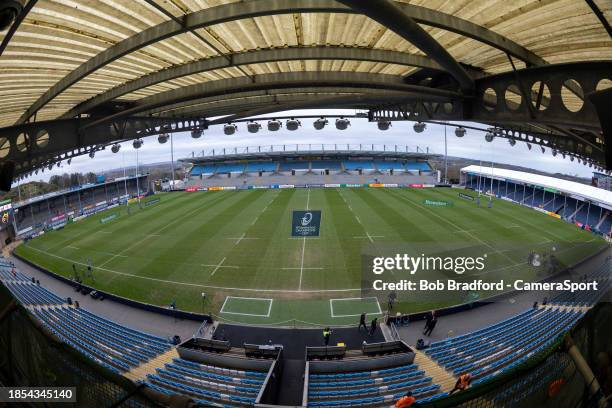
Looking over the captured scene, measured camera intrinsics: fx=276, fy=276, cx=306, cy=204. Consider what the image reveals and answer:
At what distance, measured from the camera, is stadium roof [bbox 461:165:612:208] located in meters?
29.2

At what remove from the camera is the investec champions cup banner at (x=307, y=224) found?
14781 mm

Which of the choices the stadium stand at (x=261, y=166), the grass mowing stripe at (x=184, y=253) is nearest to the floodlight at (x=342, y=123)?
the grass mowing stripe at (x=184, y=253)

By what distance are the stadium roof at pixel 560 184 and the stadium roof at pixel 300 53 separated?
30.0 meters

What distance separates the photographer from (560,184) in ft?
119

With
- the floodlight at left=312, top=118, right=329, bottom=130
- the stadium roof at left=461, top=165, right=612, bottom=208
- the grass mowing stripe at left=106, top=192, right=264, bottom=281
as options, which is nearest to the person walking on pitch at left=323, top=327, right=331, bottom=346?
the floodlight at left=312, top=118, right=329, bottom=130

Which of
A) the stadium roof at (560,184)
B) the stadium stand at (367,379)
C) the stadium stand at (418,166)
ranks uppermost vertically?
the stadium stand at (418,166)

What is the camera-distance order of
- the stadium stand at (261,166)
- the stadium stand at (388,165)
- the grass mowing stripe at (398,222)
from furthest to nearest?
the stadium stand at (261,166), the stadium stand at (388,165), the grass mowing stripe at (398,222)

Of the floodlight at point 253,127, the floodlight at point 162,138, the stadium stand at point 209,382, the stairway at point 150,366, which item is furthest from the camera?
the floodlight at point 162,138

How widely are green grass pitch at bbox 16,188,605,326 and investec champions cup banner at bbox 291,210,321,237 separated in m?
3.97

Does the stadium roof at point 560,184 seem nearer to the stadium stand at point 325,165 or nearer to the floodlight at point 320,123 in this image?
the stadium stand at point 325,165

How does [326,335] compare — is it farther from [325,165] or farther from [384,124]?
[325,165]

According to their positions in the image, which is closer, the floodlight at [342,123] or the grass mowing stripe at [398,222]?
the floodlight at [342,123]

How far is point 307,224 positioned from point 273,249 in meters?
9.08

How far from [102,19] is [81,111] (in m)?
5.78
